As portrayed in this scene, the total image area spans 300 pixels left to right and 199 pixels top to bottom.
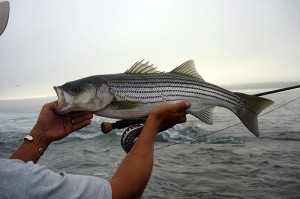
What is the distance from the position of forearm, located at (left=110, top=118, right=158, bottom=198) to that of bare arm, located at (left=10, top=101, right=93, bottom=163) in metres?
1.45

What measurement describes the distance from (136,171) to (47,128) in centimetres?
177

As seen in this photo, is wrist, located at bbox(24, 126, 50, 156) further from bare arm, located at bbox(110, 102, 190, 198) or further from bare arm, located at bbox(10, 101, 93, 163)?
bare arm, located at bbox(110, 102, 190, 198)

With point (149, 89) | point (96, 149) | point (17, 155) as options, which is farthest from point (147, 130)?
point (96, 149)

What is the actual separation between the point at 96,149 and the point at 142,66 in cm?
1145

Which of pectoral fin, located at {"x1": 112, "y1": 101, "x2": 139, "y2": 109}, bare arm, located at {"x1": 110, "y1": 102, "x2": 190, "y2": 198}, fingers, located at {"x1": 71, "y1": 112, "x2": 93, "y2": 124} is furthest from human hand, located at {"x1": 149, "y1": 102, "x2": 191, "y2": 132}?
fingers, located at {"x1": 71, "y1": 112, "x2": 93, "y2": 124}

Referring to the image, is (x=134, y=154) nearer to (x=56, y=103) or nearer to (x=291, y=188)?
(x=56, y=103)

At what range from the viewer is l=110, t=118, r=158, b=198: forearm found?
2695 millimetres

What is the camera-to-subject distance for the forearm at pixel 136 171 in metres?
2.69

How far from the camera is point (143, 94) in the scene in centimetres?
415

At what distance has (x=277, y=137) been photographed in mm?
15391

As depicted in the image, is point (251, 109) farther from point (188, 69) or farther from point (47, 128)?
point (47, 128)

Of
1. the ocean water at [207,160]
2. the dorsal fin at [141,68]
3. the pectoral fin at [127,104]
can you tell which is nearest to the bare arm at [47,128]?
the pectoral fin at [127,104]

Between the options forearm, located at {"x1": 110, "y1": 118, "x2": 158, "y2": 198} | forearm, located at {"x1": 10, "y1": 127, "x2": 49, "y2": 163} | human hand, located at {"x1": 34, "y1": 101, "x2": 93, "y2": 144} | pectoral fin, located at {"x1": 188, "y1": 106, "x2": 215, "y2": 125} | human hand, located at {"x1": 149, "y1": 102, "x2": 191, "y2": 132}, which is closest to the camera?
forearm, located at {"x1": 110, "y1": 118, "x2": 158, "y2": 198}

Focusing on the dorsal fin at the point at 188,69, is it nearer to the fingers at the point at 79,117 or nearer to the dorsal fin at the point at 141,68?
the dorsal fin at the point at 141,68
